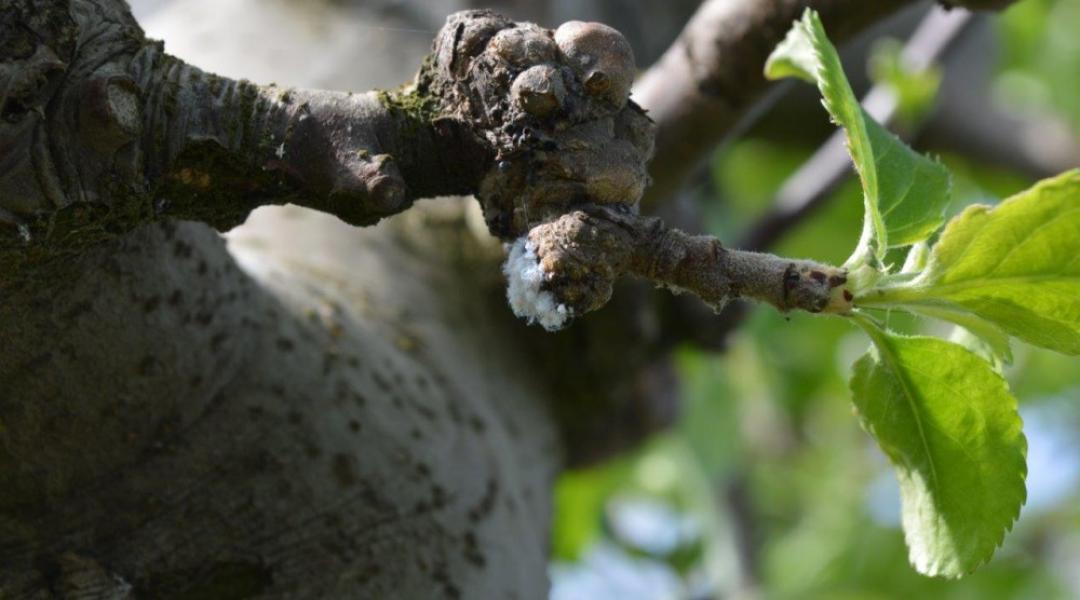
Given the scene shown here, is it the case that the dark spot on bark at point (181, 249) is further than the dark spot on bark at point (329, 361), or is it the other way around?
the dark spot on bark at point (329, 361)

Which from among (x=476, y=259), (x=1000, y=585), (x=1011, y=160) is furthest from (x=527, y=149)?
(x=1000, y=585)

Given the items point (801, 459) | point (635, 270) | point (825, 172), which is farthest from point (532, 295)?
point (801, 459)

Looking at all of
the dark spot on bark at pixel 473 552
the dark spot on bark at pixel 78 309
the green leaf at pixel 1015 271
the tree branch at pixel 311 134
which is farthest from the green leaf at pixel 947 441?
the dark spot on bark at pixel 78 309

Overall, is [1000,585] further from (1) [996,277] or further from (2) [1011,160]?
(1) [996,277]

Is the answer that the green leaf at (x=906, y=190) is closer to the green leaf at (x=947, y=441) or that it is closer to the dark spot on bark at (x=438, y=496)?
the green leaf at (x=947, y=441)

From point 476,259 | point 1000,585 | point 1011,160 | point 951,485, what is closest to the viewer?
point 951,485

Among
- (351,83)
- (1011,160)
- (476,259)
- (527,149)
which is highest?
A: (1011,160)

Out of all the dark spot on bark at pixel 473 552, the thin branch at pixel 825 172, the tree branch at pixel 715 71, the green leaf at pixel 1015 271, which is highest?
the thin branch at pixel 825 172
